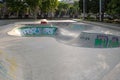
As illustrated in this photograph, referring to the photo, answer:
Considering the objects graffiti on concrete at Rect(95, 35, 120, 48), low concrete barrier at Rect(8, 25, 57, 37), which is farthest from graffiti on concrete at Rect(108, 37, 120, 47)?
low concrete barrier at Rect(8, 25, 57, 37)

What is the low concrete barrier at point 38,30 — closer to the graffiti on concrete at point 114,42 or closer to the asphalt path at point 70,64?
the graffiti on concrete at point 114,42

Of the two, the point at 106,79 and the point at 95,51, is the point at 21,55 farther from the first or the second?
the point at 106,79

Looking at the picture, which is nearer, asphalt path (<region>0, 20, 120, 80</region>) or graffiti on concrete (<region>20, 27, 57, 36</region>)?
asphalt path (<region>0, 20, 120, 80</region>)

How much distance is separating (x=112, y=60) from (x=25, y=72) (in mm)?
3878

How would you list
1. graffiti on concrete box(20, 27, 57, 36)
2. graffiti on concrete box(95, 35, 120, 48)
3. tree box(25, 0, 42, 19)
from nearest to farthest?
graffiti on concrete box(95, 35, 120, 48)
graffiti on concrete box(20, 27, 57, 36)
tree box(25, 0, 42, 19)

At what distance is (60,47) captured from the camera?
14.7 metres

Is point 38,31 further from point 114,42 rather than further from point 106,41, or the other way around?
point 114,42

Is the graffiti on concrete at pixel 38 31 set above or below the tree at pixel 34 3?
below

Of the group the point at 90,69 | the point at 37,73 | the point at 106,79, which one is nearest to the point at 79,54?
the point at 90,69

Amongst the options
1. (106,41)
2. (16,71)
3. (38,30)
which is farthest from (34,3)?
(16,71)

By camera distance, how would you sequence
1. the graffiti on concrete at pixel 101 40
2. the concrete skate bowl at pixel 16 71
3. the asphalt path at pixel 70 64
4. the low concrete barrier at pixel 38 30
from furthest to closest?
the low concrete barrier at pixel 38 30
the graffiti on concrete at pixel 101 40
the asphalt path at pixel 70 64
the concrete skate bowl at pixel 16 71

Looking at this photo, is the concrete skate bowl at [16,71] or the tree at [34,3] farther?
the tree at [34,3]

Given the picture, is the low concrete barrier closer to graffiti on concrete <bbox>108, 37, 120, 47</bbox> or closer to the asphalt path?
graffiti on concrete <bbox>108, 37, 120, 47</bbox>

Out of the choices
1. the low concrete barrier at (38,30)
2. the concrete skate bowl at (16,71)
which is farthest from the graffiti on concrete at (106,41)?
the low concrete barrier at (38,30)
